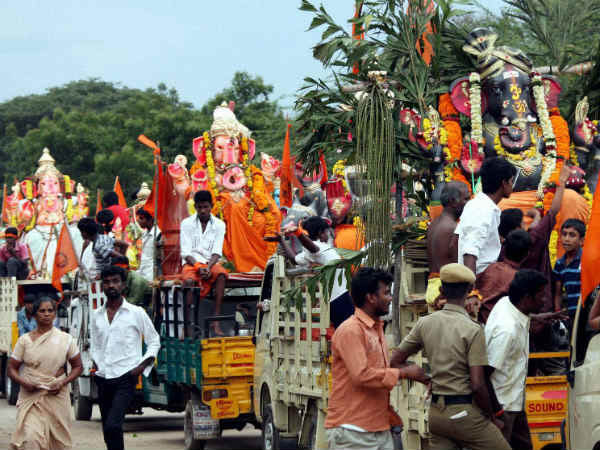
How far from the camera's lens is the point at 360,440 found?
18.9 feet

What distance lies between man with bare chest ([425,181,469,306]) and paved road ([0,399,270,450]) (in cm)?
508

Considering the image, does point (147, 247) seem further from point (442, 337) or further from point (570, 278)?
point (442, 337)

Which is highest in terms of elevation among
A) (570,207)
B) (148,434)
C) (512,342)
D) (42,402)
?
(570,207)

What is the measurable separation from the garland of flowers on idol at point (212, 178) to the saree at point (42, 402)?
7307 millimetres

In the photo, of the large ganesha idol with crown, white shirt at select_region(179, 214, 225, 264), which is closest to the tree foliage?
the large ganesha idol with crown

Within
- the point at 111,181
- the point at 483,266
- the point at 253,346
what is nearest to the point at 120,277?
the point at 253,346

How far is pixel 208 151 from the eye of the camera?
1670 centimetres

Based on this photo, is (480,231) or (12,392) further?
(12,392)

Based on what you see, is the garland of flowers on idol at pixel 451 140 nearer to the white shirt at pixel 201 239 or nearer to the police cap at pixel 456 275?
the police cap at pixel 456 275

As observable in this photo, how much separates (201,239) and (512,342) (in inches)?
278

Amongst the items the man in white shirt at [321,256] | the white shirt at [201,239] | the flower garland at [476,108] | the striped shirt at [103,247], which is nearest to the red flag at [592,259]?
the man in white shirt at [321,256]

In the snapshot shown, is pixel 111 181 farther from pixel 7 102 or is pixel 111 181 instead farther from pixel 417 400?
pixel 417 400

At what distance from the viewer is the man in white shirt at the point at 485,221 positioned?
23.4 ft

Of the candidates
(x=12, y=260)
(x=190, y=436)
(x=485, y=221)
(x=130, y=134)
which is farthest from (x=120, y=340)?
(x=130, y=134)
